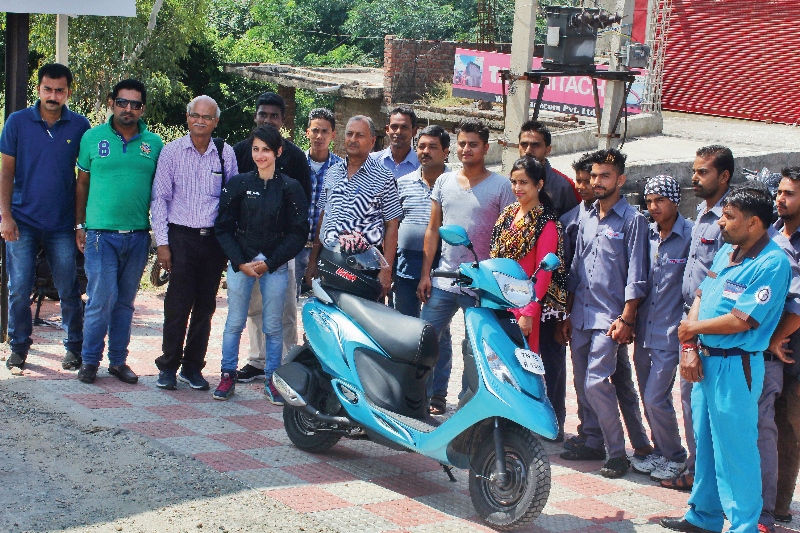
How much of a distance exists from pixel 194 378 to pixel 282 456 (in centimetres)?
154

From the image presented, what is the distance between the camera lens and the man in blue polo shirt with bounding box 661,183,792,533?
14.9 feet

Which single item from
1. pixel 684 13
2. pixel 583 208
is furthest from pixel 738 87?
pixel 583 208

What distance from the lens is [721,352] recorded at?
4676mm

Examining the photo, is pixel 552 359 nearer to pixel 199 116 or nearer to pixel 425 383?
pixel 425 383

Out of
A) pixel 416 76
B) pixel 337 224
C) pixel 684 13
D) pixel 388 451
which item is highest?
pixel 684 13

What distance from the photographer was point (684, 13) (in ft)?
81.7

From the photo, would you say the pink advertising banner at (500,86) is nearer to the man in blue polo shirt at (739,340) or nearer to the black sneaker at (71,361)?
the black sneaker at (71,361)

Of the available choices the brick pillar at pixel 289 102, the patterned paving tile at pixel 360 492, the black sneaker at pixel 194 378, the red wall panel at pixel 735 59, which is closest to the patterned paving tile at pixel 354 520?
the patterned paving tile at pixel 360 492

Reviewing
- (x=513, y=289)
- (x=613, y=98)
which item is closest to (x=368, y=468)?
(x=513, y=289)

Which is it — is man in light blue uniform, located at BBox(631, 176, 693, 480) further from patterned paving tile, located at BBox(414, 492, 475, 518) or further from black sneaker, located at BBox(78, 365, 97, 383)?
black sneaker, located at BBox(78, 365, 97, 383)

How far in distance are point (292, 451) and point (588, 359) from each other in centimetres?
181

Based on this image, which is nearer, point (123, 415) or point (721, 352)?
point (721, 352)

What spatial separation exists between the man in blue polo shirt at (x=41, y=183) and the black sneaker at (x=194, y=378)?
40.7 inches

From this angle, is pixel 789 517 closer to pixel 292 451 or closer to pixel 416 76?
pixel 292 451
